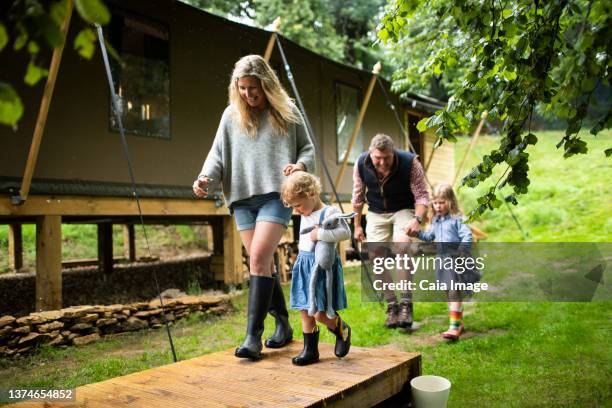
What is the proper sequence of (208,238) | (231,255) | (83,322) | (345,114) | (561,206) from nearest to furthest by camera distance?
(83,322)
(231,255)
(345,114)
(561,206)
(208,238)

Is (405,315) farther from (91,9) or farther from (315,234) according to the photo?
(91,9)

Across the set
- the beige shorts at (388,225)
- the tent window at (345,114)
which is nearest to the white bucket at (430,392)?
the beige shorts at (388,225)

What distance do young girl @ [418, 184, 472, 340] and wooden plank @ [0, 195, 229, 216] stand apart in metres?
3.29

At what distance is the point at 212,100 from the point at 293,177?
4746mm

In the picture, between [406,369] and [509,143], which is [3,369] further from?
[509,143]

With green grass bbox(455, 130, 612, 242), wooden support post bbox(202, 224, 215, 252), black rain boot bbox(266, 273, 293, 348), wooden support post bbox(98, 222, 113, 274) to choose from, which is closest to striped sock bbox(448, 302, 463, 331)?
black rain boot bbox(266, 273, 293, 348)

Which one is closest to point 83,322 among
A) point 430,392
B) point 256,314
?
point 256,314

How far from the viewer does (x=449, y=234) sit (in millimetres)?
4020

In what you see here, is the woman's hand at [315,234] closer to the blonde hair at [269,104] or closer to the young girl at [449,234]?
the blonde hair at [269,104]

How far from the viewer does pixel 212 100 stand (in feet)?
22.5

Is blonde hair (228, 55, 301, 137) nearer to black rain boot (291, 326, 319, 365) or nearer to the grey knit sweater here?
the grey knit sweater

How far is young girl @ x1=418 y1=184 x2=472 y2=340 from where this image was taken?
3.85 metres

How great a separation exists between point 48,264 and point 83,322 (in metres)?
0.71

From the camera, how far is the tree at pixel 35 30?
0.81 metres
